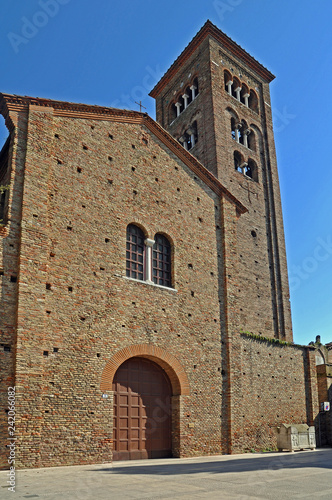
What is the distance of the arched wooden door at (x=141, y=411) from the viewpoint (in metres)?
12.4

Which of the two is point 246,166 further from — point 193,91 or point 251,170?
point 193,91

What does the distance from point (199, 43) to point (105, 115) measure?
15.6 meters

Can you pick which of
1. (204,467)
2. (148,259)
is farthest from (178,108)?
(204,467)

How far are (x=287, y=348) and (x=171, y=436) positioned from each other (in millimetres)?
7597

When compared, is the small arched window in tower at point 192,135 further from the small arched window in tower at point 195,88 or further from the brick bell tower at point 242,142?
the small arched window in tower at point 195,88

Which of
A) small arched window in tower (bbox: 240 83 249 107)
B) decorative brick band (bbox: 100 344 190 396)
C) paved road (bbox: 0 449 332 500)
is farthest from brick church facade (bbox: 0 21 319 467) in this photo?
small arched window in tower (bbox: 240 83 249 107)

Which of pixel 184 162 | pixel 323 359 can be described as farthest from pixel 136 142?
pixel 323 359

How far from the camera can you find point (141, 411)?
13.0 meters

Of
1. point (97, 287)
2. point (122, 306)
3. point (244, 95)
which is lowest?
point (122, 306)

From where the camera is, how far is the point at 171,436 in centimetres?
1346

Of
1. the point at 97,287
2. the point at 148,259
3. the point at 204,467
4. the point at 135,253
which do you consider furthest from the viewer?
the point at 148,259

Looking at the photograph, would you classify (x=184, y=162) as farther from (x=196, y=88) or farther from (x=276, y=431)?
(x=196, y=88)

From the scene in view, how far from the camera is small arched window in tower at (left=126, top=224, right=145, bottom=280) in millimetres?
13742

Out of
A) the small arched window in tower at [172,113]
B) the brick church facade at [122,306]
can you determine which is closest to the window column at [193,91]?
the small arched window in tower at [172,113]
